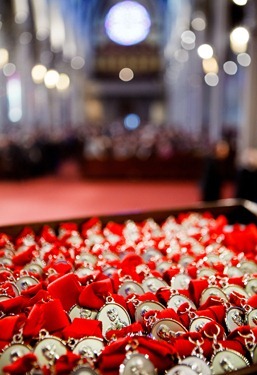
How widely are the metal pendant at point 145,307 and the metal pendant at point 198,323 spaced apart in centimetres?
26

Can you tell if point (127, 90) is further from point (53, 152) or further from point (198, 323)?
point (198, 323)

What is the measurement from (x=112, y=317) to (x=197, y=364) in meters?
0.73

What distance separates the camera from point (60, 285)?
3176 millimetres

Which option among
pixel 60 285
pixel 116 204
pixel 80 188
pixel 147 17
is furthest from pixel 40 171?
pixel 147 17

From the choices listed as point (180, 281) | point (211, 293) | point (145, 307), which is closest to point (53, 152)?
point (180, 281)

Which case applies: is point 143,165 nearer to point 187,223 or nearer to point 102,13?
point 187,223

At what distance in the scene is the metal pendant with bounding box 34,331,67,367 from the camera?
2.42 meters

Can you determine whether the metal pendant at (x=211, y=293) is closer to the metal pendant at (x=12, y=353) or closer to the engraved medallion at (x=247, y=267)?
the engraved medallion at (x=247, y=267)

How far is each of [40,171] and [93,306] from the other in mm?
13482

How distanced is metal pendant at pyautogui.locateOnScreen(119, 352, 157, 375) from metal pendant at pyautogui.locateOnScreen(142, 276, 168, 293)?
3.47 ft

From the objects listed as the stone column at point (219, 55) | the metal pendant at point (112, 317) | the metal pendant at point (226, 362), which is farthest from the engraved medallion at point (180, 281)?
the stone column at point (219, 55)

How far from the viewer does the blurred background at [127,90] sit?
14.5m

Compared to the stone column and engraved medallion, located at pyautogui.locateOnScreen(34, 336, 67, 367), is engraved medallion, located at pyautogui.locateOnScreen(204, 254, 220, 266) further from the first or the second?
the stone column

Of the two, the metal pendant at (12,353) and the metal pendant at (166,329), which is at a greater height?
the metal pendant at (12,353)
